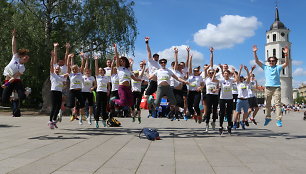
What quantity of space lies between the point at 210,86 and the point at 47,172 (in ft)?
21.5

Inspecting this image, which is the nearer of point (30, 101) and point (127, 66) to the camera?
point (127, 66)

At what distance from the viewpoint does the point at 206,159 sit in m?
5.35

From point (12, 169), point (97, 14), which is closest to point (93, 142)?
point (12, 169)

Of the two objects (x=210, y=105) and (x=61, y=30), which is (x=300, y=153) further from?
(x=61, y=30)

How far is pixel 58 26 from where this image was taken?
79.8 ft

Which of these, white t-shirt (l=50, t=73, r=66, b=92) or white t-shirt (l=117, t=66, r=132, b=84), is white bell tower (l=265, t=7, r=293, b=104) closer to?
white t-shirt (l=117, t=66, r=132, b=84)

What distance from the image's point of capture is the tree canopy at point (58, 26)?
73.2ft

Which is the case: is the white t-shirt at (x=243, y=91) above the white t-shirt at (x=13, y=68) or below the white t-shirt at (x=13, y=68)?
below

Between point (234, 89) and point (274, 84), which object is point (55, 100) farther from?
point (234, 89)

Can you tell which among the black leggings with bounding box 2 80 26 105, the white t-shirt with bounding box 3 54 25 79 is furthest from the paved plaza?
the white t-shirt with bounding box 3 54 25 79

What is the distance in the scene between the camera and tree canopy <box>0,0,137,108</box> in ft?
73.2

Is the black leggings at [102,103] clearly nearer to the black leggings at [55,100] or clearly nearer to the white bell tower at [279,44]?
the black leggings at [55,100]

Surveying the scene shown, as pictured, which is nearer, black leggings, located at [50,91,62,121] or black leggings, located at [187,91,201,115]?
black leggings, located at [50,91,62,121]

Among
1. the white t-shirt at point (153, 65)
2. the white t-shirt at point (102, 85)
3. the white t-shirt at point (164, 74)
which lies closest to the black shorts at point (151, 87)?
Answer: the white t-shirt at point (153, 65)
